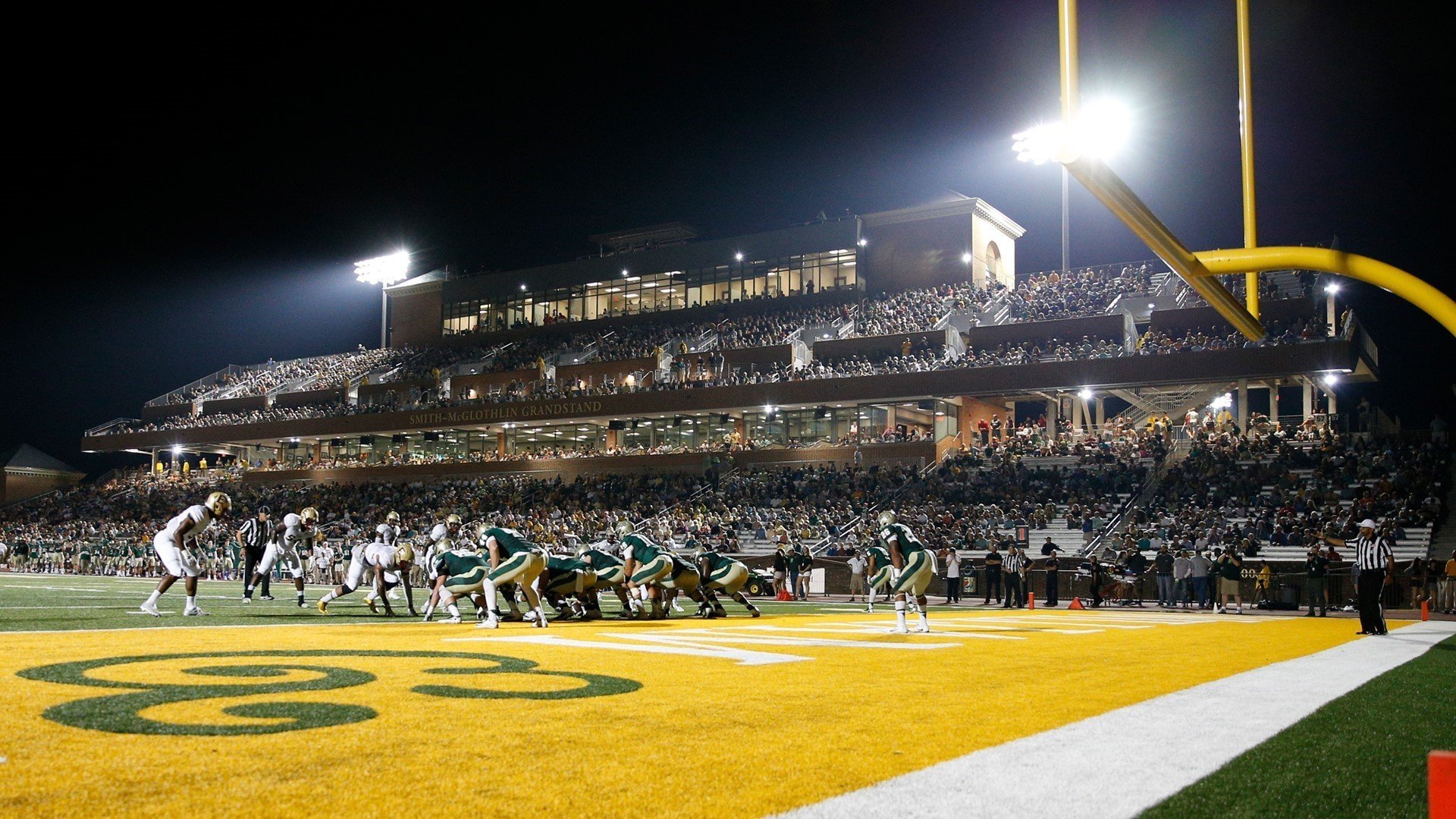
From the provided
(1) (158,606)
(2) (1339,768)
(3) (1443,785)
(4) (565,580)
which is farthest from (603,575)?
(3) (1443,785)

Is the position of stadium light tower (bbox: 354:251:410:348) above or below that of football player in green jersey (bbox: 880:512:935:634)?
above

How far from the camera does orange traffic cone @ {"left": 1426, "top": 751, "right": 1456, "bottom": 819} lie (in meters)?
2.35

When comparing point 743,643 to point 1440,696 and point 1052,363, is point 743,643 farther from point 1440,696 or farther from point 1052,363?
point 1052,363

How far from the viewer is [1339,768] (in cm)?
488

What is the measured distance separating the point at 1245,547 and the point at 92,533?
41777 millimetres

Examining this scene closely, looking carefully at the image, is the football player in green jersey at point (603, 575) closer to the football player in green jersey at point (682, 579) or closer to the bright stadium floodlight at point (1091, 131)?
the football player in green jersey at point (682, 579)

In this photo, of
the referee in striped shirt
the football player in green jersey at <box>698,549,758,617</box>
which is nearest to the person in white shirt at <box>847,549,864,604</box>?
the football player in green jersey at <box>698,549,758,617</box>

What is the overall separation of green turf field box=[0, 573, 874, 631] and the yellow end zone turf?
2.11 meters

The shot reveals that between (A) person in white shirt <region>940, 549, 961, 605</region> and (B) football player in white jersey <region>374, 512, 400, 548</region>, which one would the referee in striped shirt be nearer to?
(A) person in white shirt <region>940, 549, 961, 605</region>

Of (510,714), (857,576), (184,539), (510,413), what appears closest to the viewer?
(510,714)

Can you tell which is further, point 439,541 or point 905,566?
point 439,541

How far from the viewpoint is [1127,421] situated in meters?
40.9

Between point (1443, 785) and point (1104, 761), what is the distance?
2477mm

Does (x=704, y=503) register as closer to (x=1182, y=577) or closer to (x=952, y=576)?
(x=952, y=576)
